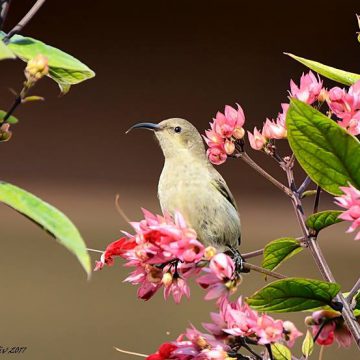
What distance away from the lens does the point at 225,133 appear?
962 mm

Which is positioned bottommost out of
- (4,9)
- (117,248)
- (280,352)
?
(280,352)

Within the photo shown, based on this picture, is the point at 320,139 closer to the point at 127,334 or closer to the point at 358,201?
the point at 358,201

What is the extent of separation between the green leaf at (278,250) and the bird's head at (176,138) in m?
0.74

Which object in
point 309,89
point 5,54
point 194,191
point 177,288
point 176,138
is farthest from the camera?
point 176,138

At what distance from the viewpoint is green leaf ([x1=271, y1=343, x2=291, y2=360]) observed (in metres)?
0.81

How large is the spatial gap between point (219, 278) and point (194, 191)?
0.71 meters

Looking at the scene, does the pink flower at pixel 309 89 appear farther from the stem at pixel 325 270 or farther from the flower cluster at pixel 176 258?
the flower cluster at pixel 176 258

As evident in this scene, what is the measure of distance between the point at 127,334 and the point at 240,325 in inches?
79.4

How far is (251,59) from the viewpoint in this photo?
8.34ft

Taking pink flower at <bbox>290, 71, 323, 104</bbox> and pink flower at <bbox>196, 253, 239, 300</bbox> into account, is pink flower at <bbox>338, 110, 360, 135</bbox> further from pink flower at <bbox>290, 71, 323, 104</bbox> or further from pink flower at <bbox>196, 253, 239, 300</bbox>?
pink flower at <bbox>196, 253, 239, 300</bbox>

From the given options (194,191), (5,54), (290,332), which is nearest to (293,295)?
(290,332)

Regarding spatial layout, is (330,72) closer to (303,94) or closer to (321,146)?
(303,94)

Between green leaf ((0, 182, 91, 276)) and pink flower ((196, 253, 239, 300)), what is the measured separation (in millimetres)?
194

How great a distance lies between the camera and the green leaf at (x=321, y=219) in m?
Answer: 0.79
